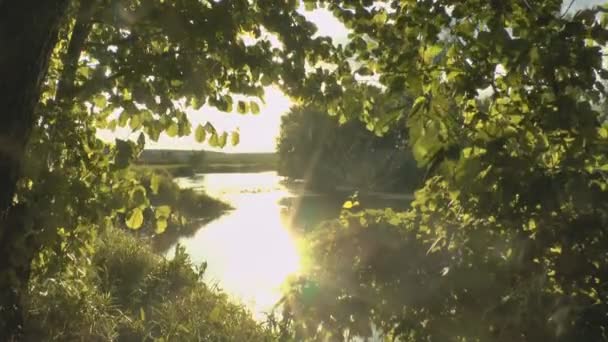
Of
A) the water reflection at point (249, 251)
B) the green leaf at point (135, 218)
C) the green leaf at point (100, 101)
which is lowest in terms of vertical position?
the water reflection at point (249, 251)

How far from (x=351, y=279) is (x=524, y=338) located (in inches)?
37.8

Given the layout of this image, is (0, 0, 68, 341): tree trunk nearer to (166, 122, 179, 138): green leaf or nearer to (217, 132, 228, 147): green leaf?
(166, 122, 179, 138): green leaf

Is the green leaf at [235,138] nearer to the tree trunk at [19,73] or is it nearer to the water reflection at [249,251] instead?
the water reflection at [249,251]

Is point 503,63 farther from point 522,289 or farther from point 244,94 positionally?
point 244,94

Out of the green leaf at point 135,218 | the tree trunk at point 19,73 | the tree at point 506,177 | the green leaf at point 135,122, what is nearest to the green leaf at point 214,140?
the green leaf at point 135,122

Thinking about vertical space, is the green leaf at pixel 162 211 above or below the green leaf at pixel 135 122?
below

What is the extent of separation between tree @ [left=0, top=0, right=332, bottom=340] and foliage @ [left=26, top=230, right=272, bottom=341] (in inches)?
28.1

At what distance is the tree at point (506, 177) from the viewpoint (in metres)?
1.85

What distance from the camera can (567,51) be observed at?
6.03ft

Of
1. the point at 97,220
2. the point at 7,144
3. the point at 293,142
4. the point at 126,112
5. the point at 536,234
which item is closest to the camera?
the point at 536,234

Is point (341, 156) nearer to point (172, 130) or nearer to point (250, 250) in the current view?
point (250, 250)

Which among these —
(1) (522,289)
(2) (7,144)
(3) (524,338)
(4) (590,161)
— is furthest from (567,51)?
(2) (7,144)

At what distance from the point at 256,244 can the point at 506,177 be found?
13734 millimetres

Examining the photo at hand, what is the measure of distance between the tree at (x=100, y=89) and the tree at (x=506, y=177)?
90 cm
